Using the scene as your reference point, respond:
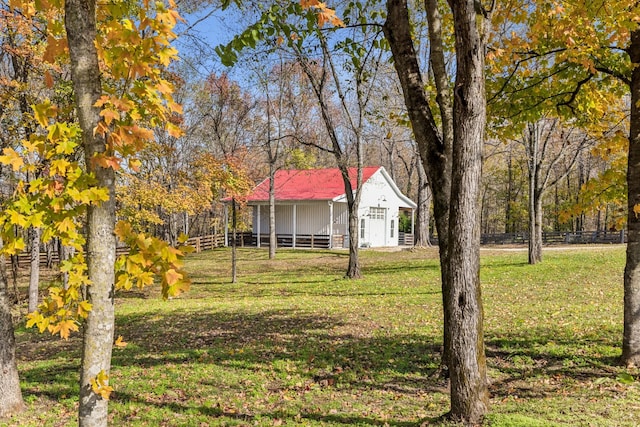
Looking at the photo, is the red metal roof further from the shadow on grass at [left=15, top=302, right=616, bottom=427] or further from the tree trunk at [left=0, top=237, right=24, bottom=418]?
the tree trunk at [left=0, top=237, right=24, bottom=418]

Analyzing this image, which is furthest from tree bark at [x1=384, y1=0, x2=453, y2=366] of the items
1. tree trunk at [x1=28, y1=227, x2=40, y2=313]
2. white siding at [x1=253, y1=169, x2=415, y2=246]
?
white siding at [x1=253, y1=169, x2=415, y2=246]

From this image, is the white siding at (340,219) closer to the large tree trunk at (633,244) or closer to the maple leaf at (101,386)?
the large tree trunk at (633,244)

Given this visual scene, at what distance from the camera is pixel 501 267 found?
1709cm

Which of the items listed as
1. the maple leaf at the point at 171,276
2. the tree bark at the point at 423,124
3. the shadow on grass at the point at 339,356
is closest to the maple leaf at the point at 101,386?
the maple leaf at the point at 171,276

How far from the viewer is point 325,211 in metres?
31.1

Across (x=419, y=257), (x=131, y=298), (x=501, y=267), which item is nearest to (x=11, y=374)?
(x=131, y=298)

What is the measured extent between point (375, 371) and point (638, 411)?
293 cm

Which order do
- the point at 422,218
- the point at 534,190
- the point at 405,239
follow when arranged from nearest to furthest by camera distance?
the point at 534,190
the point at 422,218
the point at 405,239

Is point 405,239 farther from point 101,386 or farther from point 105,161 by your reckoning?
point 105,161

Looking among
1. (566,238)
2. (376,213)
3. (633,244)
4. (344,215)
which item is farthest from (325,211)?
(633,244)

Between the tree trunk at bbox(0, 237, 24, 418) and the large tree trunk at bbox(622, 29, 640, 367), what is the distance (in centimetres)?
709

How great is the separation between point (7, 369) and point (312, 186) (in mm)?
27967

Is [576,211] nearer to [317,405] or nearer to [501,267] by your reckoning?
[317,405]

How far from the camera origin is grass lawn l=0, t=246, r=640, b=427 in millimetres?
4701
